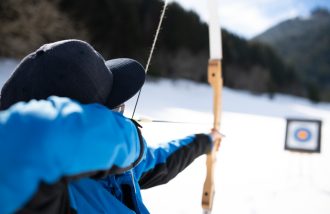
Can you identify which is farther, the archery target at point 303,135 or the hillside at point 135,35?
the hillside at point 135,35

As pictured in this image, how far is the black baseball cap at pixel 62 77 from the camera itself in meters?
0.46

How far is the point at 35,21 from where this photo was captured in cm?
603

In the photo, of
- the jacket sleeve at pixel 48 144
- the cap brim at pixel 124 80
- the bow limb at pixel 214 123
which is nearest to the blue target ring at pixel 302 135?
the bow limb at pixel 214 123

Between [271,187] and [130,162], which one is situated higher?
[130,162]

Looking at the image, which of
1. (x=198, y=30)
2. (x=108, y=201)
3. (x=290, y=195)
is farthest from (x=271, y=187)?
(x=198, y=30)

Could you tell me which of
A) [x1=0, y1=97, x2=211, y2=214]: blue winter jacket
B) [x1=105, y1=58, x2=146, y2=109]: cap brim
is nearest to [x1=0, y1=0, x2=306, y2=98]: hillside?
[x1=105, y1=58, x2=146, y2=109]: cap brim

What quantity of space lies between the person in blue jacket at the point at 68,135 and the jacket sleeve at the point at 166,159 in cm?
10

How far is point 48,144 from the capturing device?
0.33 metres

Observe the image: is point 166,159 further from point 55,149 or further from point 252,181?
point 252,181

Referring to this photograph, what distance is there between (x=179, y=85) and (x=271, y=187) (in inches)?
301

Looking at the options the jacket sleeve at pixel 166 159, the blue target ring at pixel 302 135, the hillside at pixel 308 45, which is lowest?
the jacket sleeve at pixel 166 159

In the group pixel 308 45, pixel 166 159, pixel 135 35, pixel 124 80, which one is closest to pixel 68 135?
pixel 124 80

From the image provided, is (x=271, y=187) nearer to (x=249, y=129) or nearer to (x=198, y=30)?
(x=249, y=129)

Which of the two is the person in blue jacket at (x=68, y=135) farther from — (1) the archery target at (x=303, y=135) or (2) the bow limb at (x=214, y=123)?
(1) the archery target at (x=303, y=135)
